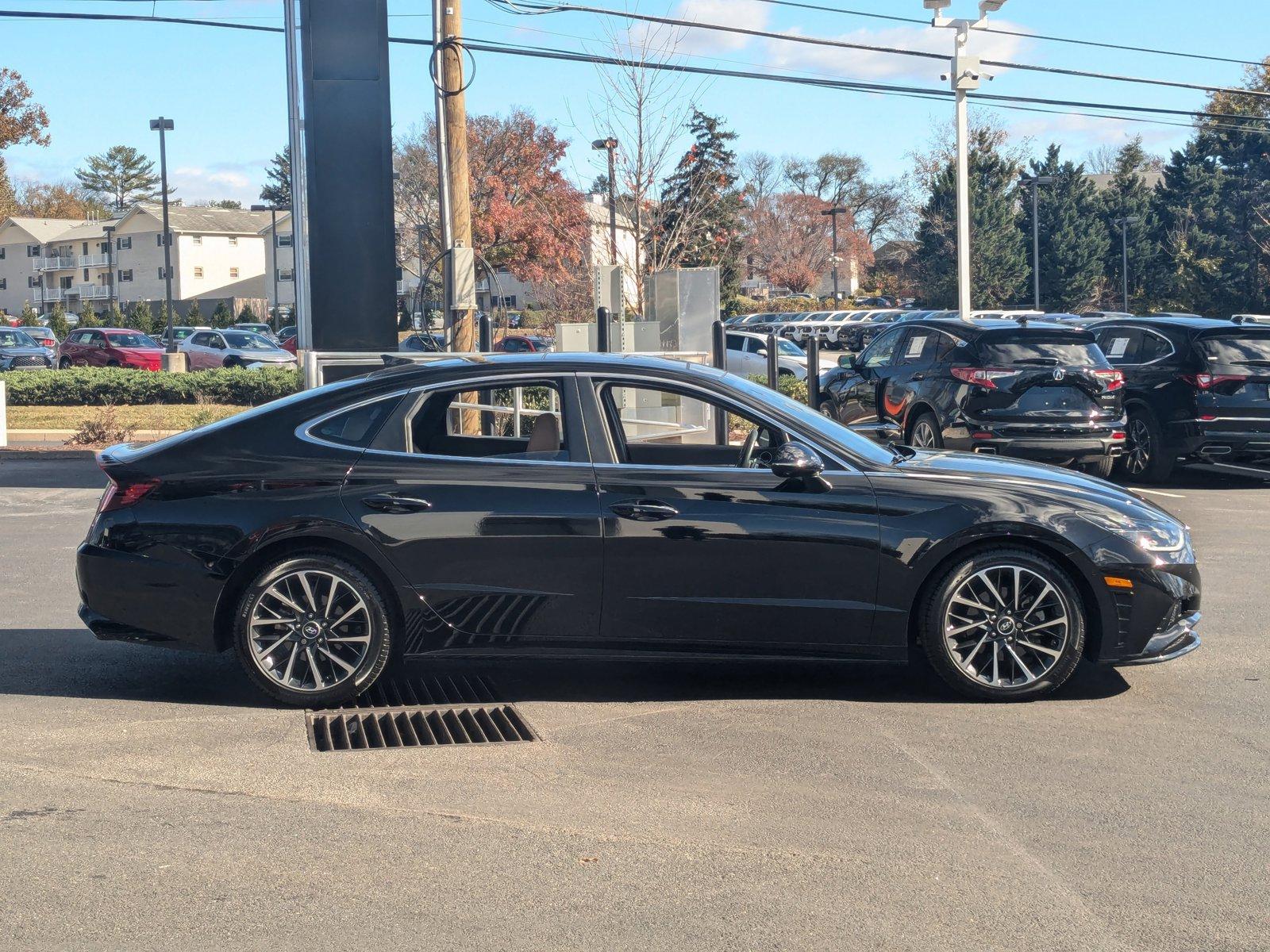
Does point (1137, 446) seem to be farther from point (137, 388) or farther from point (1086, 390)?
point (137, 388)

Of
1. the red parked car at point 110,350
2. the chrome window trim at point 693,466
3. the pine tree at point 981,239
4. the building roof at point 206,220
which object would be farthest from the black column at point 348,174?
the building roof at point 206,220

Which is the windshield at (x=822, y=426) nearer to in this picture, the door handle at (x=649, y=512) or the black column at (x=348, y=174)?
the door handle at (x=649, y=512)

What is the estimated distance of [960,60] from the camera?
67.8 ft

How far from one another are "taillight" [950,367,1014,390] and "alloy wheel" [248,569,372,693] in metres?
9.23

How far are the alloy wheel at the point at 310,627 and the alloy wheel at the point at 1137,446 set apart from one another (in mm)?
11482

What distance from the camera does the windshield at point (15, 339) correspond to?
43.2 meters

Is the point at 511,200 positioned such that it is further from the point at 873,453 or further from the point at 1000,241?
the point at 873,453

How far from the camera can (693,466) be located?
6344 mm

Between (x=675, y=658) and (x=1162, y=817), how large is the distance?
2263mm

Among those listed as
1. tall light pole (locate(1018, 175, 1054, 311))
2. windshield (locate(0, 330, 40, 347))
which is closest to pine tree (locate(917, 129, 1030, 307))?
tall light pole (locate(1018, 175, 1054, 311))

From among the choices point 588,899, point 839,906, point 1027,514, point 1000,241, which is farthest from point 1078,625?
A: point 1000,241

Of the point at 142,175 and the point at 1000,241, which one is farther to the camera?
the point at 142,175

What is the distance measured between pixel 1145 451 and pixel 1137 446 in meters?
0.16

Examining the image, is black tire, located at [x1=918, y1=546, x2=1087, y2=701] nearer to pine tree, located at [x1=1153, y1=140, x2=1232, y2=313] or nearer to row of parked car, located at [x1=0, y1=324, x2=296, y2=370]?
row of parked car, located at [x1=0, y1=324, x2=296, y2=370]
